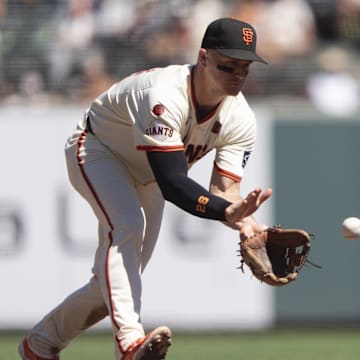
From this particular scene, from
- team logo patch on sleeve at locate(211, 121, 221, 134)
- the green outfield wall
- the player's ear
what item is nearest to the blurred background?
the green outfield wall

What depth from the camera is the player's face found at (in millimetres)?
6023

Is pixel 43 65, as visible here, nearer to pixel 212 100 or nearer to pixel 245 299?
pixel 245 299

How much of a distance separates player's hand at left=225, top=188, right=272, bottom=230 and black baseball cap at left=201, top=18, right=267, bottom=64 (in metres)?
0.83

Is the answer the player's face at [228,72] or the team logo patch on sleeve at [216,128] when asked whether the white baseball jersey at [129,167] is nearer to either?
the team logo patch on sleeve at [216,128]

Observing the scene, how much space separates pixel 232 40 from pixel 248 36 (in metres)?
0.12

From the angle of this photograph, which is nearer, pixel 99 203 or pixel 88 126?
pixel 99 203

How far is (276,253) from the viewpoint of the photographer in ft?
20.0

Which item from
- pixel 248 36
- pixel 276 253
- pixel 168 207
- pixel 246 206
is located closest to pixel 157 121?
pixel 248 36

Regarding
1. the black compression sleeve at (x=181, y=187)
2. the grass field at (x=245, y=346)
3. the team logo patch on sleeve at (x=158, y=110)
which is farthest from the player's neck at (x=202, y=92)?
the grass field at (x=245, y=346)

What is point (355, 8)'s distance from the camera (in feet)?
41.7

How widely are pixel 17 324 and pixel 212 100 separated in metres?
5.05

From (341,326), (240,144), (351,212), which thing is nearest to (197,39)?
(351,212)

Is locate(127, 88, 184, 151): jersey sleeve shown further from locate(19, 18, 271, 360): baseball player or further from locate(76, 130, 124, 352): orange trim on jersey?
locate(76, 130, 124, 352): orange trim on jersey

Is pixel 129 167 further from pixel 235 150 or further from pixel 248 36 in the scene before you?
pixel 248 36
